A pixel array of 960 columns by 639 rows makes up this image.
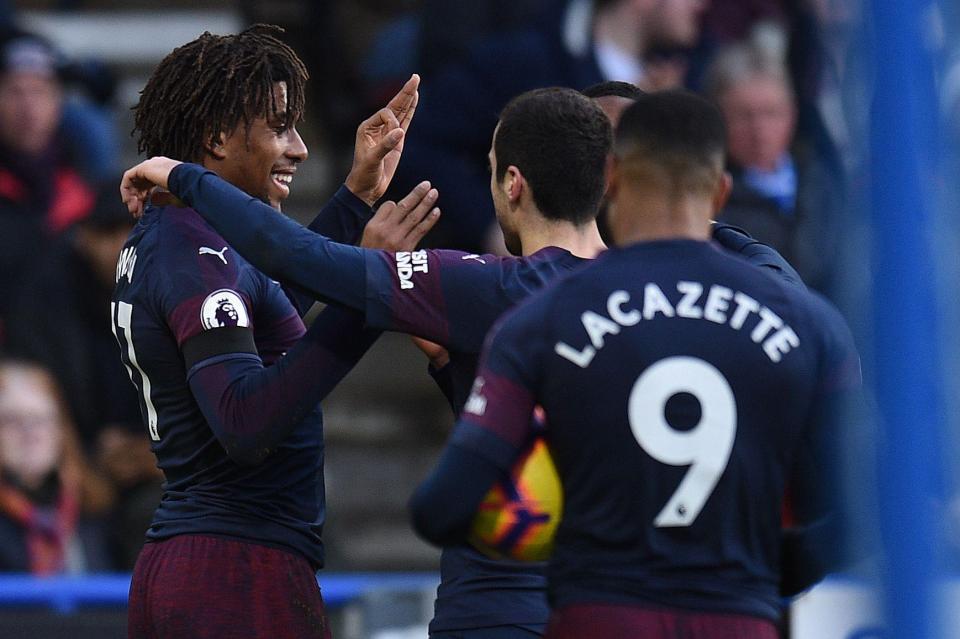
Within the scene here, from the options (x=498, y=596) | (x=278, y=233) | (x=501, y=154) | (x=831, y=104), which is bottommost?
(x=498, y=596)

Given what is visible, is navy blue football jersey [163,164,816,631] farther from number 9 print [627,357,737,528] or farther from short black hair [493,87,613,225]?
number 9 print [627,357,737,528]

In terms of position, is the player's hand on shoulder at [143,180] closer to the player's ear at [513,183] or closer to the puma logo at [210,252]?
the puma logo at [210,252]

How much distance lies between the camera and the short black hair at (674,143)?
8.33 feet

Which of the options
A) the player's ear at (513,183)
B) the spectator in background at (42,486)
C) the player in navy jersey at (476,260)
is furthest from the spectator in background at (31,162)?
the player's ear at (513,183)

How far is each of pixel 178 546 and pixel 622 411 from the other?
1.18m

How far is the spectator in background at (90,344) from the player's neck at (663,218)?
4.79 metres

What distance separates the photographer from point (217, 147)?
332cm

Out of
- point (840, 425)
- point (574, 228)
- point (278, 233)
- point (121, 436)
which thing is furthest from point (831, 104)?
point (121, 436)

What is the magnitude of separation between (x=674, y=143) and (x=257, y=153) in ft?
3.69

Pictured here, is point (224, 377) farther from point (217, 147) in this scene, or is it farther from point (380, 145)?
point (380, 145)

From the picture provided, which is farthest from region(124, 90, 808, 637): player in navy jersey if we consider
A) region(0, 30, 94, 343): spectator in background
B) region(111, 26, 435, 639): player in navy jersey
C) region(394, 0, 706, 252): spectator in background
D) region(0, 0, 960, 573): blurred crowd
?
region(0, 30, 94, 343): spectator in background

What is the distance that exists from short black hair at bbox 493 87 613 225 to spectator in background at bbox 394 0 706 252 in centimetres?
386

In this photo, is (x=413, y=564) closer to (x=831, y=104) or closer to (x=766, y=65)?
(x=766, y=65)

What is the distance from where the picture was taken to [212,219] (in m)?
2.95
